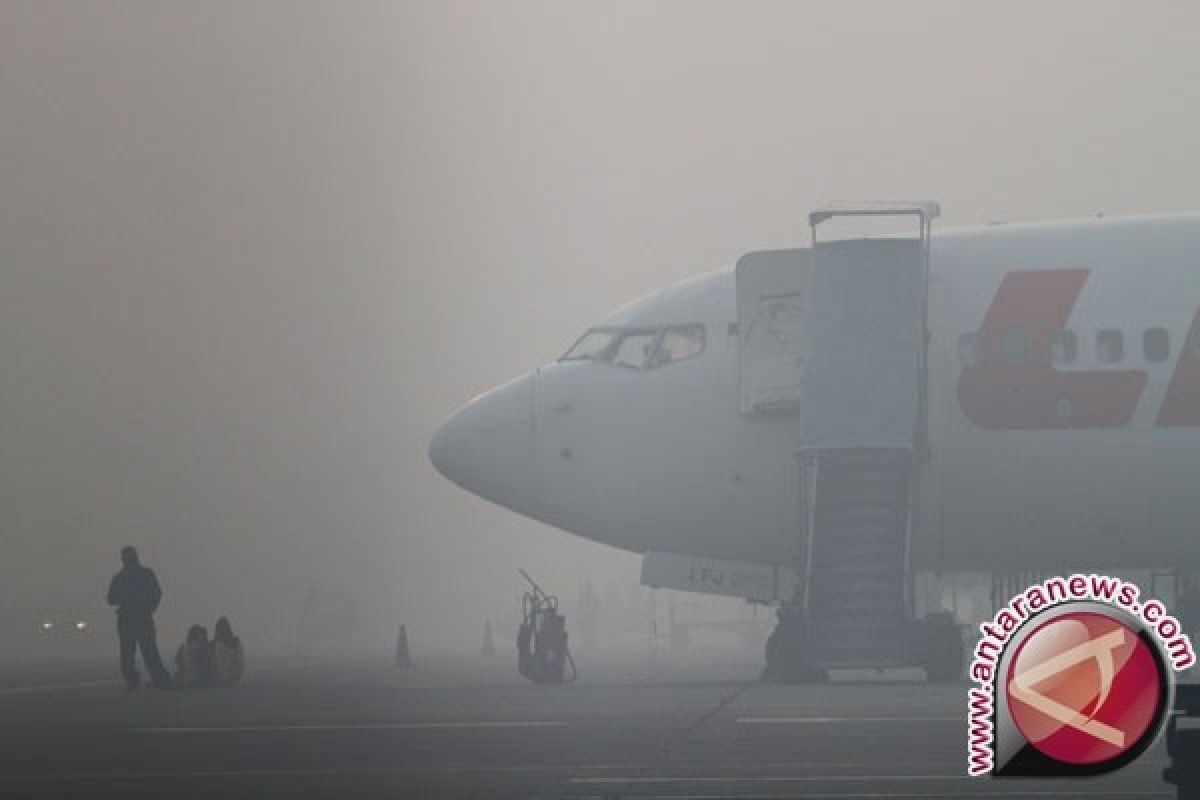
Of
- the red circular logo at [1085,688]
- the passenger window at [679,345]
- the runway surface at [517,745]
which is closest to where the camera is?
the red circular logo at [1085,688]

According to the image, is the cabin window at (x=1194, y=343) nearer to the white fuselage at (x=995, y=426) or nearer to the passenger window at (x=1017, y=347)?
the white fuselage at (x=995, y=426)

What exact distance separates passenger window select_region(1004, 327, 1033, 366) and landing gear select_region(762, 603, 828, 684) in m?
4.53

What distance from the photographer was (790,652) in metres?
30.0

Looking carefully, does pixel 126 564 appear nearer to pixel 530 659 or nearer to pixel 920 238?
pixel 530 659

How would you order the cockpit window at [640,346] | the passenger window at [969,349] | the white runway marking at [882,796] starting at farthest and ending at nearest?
the cockpit window at [640,346], the passenger window at [969,349], the white runway marking at [882,796]

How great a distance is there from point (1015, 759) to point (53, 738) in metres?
16.0

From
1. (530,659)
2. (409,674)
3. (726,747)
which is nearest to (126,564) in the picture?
(530,659)

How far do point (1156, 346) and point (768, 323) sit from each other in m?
5.40

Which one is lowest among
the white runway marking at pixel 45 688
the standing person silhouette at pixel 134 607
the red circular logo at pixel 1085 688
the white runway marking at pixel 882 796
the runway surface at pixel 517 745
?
the white runway marking at pixel 882 796

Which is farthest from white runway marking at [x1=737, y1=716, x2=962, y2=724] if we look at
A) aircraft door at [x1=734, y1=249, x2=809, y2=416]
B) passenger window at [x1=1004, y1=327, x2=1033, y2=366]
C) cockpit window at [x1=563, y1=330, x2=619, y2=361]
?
cockpit window at [x1=563, y1=330, x2=619, y2=361]

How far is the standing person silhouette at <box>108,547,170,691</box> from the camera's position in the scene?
102ft

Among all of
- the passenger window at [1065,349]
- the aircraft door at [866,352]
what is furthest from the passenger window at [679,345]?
the passenger window at [1065,349]

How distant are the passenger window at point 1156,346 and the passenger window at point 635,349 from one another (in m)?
7.16

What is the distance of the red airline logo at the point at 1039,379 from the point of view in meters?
29.5
